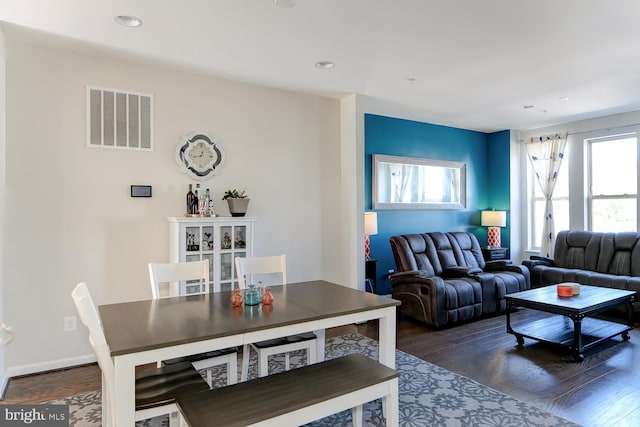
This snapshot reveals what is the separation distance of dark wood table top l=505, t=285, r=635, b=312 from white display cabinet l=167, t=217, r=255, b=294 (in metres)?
2.65

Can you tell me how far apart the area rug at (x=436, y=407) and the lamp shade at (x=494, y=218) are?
A: 12.4ft

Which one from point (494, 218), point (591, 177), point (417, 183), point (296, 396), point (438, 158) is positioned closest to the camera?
point (296, 396)

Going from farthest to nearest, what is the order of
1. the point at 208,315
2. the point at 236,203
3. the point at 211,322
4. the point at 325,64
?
the point at 236,203 < the point at 325,64 < the point at 208,315 < the point at 211,322

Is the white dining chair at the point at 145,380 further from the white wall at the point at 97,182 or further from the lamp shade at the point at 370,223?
the lamp shade at the point at 370,223

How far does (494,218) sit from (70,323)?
228 inches

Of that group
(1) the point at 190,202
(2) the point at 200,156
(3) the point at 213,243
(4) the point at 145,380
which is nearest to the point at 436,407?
(4) the point at 145,380

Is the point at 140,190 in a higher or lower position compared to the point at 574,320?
higher

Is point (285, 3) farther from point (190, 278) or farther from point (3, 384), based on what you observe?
point (3, 384)

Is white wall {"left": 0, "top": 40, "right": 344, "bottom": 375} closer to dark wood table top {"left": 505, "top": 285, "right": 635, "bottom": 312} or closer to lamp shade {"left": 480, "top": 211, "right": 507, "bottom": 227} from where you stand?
dark wood table top {"left": 505, "top": 285, "right": 635, "bottom": 312}

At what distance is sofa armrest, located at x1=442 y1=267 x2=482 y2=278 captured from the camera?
15.8 feet

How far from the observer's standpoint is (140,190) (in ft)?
11.5

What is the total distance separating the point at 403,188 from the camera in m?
5.74

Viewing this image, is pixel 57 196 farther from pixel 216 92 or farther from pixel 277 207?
pixel 277 207

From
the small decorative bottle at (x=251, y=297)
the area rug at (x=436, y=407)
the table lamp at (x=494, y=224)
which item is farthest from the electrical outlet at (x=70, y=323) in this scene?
the table lamp at (x=494, y=224)
